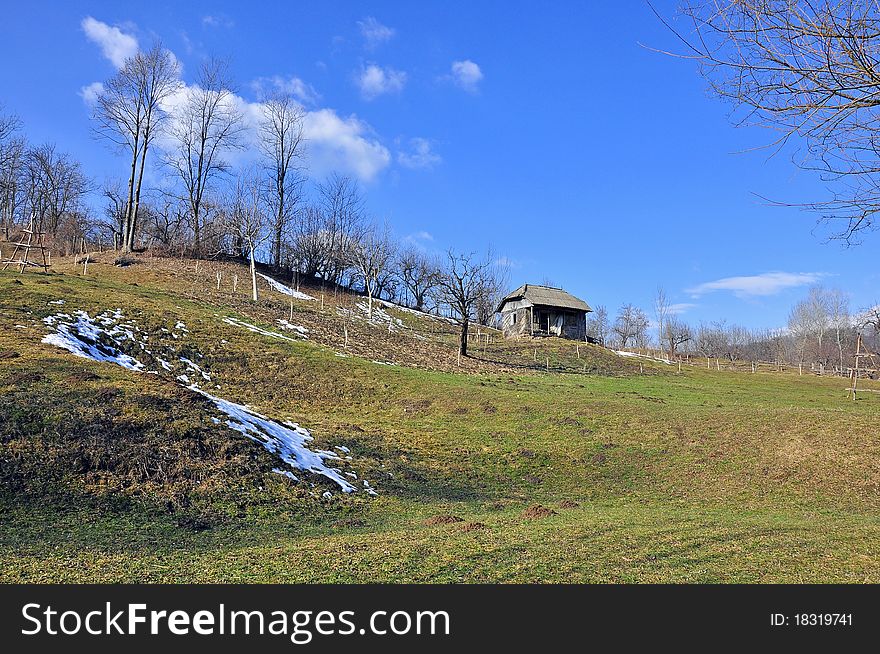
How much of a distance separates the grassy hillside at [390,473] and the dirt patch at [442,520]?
81mm

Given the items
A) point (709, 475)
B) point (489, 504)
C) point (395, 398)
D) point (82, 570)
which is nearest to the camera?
point (82, 570)

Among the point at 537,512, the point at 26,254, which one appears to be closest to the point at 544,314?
A: the point at 26,254

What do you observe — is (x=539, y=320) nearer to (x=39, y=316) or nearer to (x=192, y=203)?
(x=192, y=203)

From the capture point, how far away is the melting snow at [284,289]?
180ft

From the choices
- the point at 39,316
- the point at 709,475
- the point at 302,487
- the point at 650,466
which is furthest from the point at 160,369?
the point at 709,475

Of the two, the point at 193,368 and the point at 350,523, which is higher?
the point at 193,368

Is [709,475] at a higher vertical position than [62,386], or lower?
lower

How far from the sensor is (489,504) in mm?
13281

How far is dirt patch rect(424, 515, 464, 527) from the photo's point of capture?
Result: 35.1 ft

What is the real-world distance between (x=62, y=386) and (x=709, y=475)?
63.2 feet

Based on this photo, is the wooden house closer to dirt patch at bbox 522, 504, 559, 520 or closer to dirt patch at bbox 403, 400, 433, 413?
dirt patch at bbox 403, 400, 433, 413

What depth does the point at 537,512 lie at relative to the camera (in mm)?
12117

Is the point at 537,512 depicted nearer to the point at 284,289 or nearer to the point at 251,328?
the point at 251,328

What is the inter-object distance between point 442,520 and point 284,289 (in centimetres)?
4945
